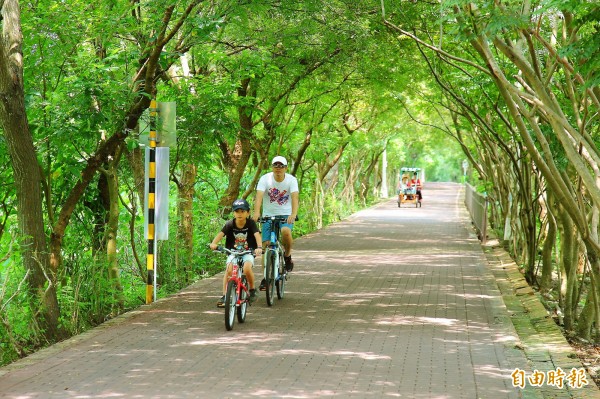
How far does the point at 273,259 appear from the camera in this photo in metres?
11.5

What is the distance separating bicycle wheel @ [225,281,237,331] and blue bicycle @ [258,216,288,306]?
1549mm

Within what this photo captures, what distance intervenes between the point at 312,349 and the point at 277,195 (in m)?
3.33

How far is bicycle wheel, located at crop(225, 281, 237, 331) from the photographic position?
381 inches

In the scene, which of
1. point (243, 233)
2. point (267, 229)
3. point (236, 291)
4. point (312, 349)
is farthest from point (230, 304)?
point (267, 229)

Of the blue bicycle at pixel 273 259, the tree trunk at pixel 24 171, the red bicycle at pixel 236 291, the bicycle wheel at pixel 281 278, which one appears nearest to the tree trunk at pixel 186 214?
the bicycle wheel at pixel 281 278

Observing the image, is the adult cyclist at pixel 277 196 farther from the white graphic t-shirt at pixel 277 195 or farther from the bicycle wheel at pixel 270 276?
the bicycle wheel at pixel 270 276

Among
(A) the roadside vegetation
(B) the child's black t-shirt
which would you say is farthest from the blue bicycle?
(A) the roadside vegetation

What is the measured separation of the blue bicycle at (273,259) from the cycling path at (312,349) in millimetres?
293

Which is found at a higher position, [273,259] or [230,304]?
[273,259]

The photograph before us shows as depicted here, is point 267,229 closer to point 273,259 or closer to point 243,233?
point 273,259

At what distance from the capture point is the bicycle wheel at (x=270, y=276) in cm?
1144

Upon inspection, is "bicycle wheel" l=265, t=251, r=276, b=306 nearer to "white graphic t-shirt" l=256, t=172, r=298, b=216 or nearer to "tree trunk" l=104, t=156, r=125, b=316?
"white graphic t-shirt" l=256, t=172, r=298, b=216

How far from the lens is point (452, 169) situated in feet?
423

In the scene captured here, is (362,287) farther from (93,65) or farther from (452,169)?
(452,169)
